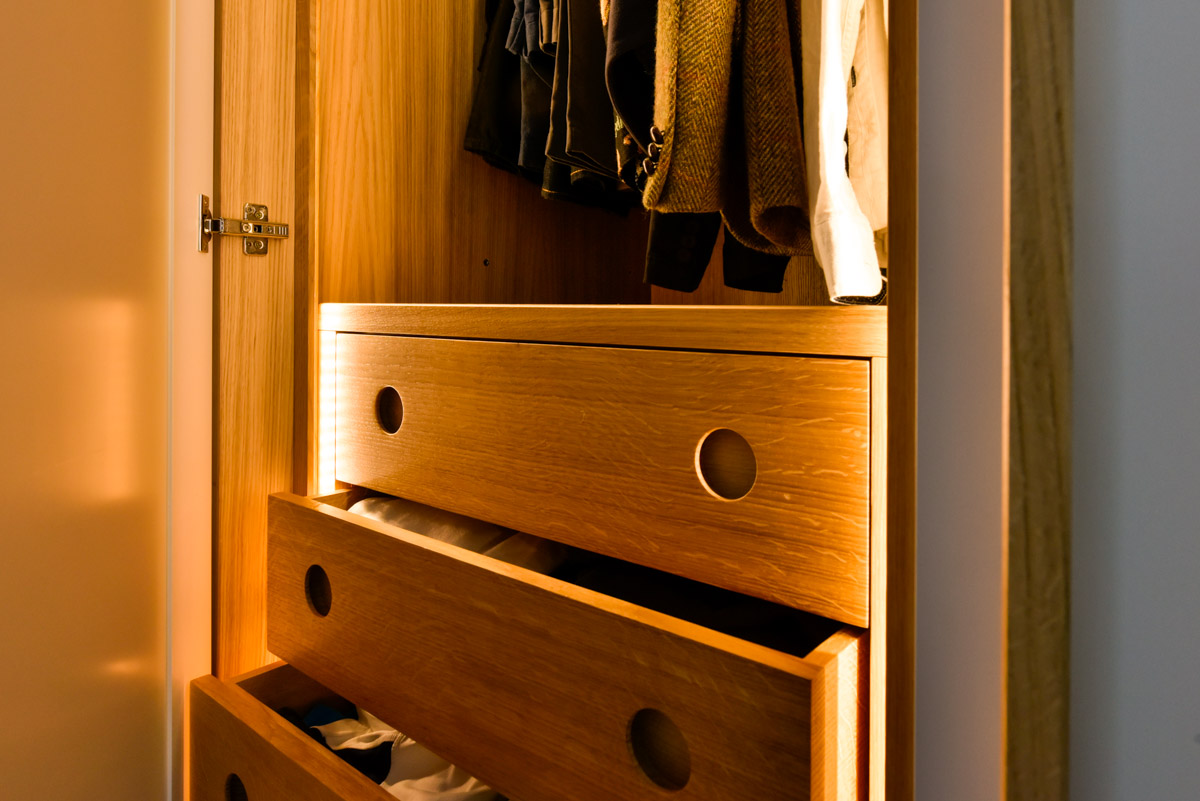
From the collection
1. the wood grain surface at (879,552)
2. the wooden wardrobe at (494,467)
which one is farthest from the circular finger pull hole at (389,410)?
the wood grain surface at (879,552)

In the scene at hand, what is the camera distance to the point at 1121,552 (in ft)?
1.36

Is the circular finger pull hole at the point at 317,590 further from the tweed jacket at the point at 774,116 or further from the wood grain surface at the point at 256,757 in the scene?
the tweed jacket at the point at 774,116

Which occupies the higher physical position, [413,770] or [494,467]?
[494,467]

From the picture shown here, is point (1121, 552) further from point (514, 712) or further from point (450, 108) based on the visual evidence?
point (450, 108)

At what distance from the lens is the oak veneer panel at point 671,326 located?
19.5 inches

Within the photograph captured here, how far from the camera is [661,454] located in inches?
23.7

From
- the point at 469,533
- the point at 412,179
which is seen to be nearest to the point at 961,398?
the point at 469,533

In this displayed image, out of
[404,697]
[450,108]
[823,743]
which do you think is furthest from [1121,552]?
[450,108]

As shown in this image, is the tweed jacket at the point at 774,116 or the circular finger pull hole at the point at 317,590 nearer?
the tweed jacket at the point at 774,116

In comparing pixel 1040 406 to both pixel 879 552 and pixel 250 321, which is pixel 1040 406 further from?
pixel 250 321

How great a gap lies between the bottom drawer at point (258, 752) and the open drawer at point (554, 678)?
81 mm

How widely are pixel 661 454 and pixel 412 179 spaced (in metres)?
0.77

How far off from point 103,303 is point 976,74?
0.91 metres

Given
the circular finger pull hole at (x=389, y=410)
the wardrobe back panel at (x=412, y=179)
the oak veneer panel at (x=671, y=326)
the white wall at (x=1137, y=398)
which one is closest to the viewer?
the white wall at (x=1137, y=398)
